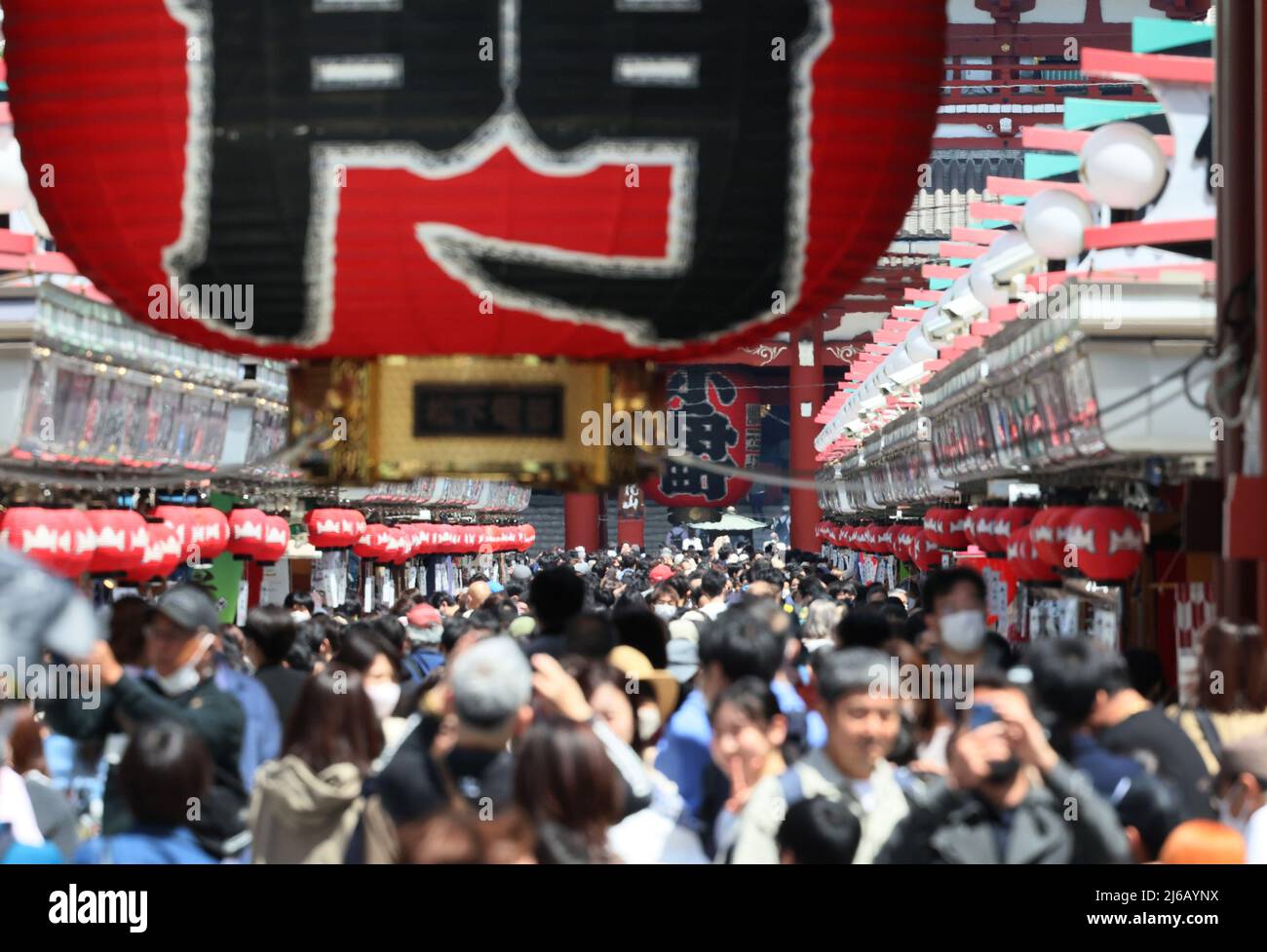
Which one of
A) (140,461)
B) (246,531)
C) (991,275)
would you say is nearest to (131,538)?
(140,461)

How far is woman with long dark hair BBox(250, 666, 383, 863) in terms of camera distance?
16.3ft

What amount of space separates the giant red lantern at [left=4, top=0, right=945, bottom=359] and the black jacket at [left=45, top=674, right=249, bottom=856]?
1148 mm

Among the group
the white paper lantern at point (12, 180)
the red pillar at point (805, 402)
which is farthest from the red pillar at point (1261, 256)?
the red pillar at point (805, 402)

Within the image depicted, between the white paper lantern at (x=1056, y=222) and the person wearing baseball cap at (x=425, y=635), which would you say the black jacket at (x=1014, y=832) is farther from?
the white paper lantern at (x=1056, y=222)

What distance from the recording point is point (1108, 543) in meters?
10.3

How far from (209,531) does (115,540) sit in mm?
2406

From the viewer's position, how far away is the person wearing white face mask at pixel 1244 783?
484 centimetres

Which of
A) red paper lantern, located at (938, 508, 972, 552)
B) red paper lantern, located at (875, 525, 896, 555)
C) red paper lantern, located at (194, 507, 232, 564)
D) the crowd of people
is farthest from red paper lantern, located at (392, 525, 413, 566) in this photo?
the crowd of people

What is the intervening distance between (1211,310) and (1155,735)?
16.5 feet

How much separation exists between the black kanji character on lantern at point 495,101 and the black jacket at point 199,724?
54.7 inches

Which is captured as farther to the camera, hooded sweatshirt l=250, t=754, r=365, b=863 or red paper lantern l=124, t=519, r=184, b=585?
red paper lantern l=124, t=519, r=184, b=585

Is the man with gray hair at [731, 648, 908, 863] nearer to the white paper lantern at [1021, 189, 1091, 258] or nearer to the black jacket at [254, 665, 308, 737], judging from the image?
the black jacket at [254, 665, 308, 737]

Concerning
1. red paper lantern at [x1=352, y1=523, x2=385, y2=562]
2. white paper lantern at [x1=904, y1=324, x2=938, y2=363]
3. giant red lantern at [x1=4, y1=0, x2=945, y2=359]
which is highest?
white paper lantern at [x1=904, y1=324, x2=938, y2=363]

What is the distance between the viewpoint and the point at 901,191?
217 inches
